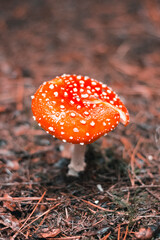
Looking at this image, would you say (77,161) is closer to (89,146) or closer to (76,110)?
(89,146)

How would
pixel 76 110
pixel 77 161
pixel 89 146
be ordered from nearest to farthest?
pixel 76 110, pixel 77 161, pixel 89 146

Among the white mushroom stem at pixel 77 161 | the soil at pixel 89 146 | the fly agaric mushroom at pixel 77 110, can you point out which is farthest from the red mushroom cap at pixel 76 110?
the soil at pixel 89 146

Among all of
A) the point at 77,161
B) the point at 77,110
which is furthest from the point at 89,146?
the point at 77,110

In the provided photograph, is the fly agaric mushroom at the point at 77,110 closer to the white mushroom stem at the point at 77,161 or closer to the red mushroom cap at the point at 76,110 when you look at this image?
the red mushroom cap at the point at 76,110

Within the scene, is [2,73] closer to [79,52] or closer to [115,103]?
[79,52]

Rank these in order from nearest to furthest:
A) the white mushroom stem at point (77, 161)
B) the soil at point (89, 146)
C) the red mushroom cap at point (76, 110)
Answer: the red mushroom cap at point (76, 110), the soil at point (89, 146), the white mushroom stem at point (77, 161)
